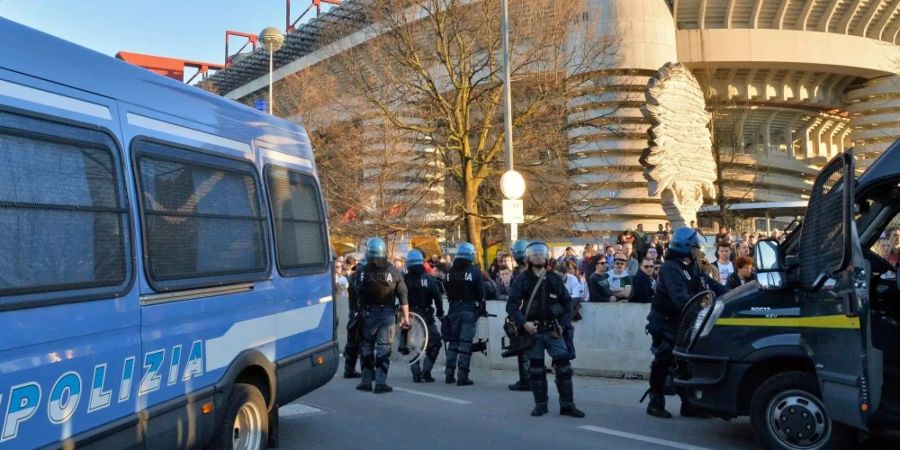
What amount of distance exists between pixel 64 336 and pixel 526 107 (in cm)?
1897

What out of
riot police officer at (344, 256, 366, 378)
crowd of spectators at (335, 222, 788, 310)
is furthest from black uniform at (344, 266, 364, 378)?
crowd of spectators at (335, 222, 788, 310)

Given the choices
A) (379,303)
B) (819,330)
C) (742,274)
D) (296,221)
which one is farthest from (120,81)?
(742,274)

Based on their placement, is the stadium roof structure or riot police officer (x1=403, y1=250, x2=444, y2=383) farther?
the stadium roof structure

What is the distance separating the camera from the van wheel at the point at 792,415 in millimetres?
5855

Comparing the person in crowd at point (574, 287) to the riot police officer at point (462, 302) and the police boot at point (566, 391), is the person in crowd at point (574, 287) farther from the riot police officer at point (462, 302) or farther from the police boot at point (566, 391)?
the police boot at point (566, 391)

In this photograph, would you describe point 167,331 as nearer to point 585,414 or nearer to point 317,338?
point 317,338

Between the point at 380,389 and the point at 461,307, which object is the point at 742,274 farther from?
the point at 380,389

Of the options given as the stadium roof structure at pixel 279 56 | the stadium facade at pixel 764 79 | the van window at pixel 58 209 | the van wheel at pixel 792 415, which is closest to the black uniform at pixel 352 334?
the van wheel at pixel 792 415

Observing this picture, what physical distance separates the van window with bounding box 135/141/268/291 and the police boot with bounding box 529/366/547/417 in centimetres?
323

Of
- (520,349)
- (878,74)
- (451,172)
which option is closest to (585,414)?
(520,349)

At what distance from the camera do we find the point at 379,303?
32.8 ft

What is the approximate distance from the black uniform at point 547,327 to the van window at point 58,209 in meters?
4.63

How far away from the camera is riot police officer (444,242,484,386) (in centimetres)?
1089

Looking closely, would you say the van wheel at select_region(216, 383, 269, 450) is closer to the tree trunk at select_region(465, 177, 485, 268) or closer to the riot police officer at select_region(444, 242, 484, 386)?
the riot police officer at select_region(444, 242, 484, 386)
